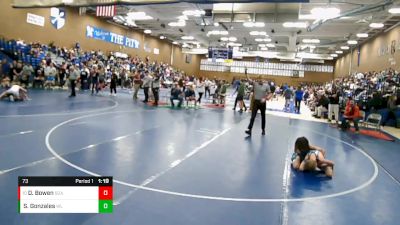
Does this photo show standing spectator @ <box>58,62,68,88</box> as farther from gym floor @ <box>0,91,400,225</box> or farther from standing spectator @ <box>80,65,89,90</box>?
gym floor @ <box>0,91,400,225</box>

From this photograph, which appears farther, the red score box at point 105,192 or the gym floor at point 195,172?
the gym floor at point 195,172

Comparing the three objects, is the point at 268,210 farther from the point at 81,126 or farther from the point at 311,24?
the point at 311,24

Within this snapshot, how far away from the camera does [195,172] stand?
5.92 metres

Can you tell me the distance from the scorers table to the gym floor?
57.6 inches

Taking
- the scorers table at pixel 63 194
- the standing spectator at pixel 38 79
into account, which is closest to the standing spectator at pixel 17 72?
the standing spectator at pixel 38 79

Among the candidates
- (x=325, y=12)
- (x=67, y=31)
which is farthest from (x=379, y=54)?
(x=67, y=31)

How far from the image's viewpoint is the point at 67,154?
6375 mm

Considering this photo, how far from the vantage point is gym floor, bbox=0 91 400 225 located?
4.19 metres

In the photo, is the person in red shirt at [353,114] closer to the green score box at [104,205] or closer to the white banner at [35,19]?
the green score box at [104,205]

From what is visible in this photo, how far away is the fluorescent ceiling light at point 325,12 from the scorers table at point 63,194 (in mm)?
17335

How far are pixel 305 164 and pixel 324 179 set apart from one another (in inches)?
16.8

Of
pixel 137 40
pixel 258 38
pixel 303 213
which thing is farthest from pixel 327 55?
pixel 303 213

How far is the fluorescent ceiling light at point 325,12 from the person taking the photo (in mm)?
17281

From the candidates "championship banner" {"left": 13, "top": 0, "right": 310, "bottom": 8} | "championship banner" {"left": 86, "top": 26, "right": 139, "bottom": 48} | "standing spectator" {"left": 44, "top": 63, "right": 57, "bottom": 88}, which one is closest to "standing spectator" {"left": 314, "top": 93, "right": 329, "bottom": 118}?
"championship banner" {"left": 13, "top": 0, "right": 310, "bottom": 8}
